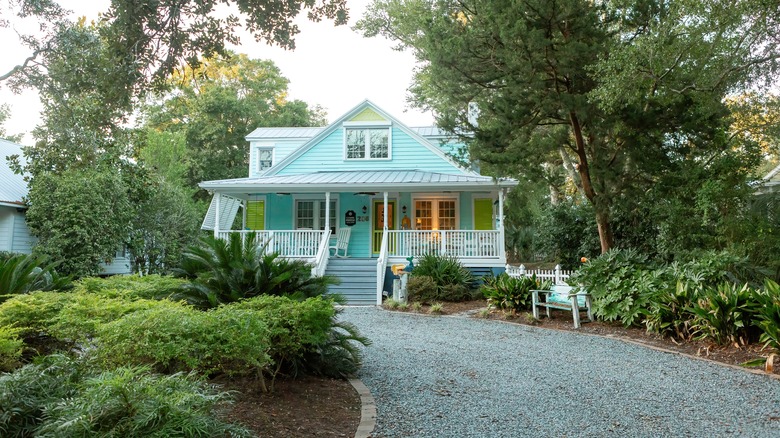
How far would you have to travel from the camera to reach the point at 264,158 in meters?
21.6

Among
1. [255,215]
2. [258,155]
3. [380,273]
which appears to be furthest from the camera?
[258,155]

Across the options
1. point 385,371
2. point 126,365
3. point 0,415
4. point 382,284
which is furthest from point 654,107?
point 0,415

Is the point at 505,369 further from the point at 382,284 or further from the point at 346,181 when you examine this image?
the point at 346,181

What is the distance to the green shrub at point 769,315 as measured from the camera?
6.26 meters

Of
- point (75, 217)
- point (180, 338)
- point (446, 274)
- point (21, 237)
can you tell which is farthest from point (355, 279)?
point (180, 338)

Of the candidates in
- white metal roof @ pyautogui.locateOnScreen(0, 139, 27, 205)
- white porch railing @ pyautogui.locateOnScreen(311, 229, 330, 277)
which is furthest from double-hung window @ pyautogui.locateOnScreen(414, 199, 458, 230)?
white metal roof @ pyautogui.locateOnScreen(0, 139, 27, 205)

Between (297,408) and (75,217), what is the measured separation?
→ 11983 millimetres

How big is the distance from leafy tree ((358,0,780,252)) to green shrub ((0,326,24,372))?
29.3ft

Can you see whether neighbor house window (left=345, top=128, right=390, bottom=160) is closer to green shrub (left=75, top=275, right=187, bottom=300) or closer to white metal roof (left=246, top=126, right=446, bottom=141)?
white metal roof (left=246, top=126, right=446, bottom=141)

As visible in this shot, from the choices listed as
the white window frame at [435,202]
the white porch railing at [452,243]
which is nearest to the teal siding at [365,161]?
the white window frame at [435,202]

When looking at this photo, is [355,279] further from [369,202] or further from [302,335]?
[302,335]

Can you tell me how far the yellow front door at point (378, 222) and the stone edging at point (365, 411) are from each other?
480 inches

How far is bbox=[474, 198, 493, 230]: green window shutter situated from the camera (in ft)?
57.3

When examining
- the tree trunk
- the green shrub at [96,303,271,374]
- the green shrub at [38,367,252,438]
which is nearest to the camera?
the green shrub at [38,367,252,438]
